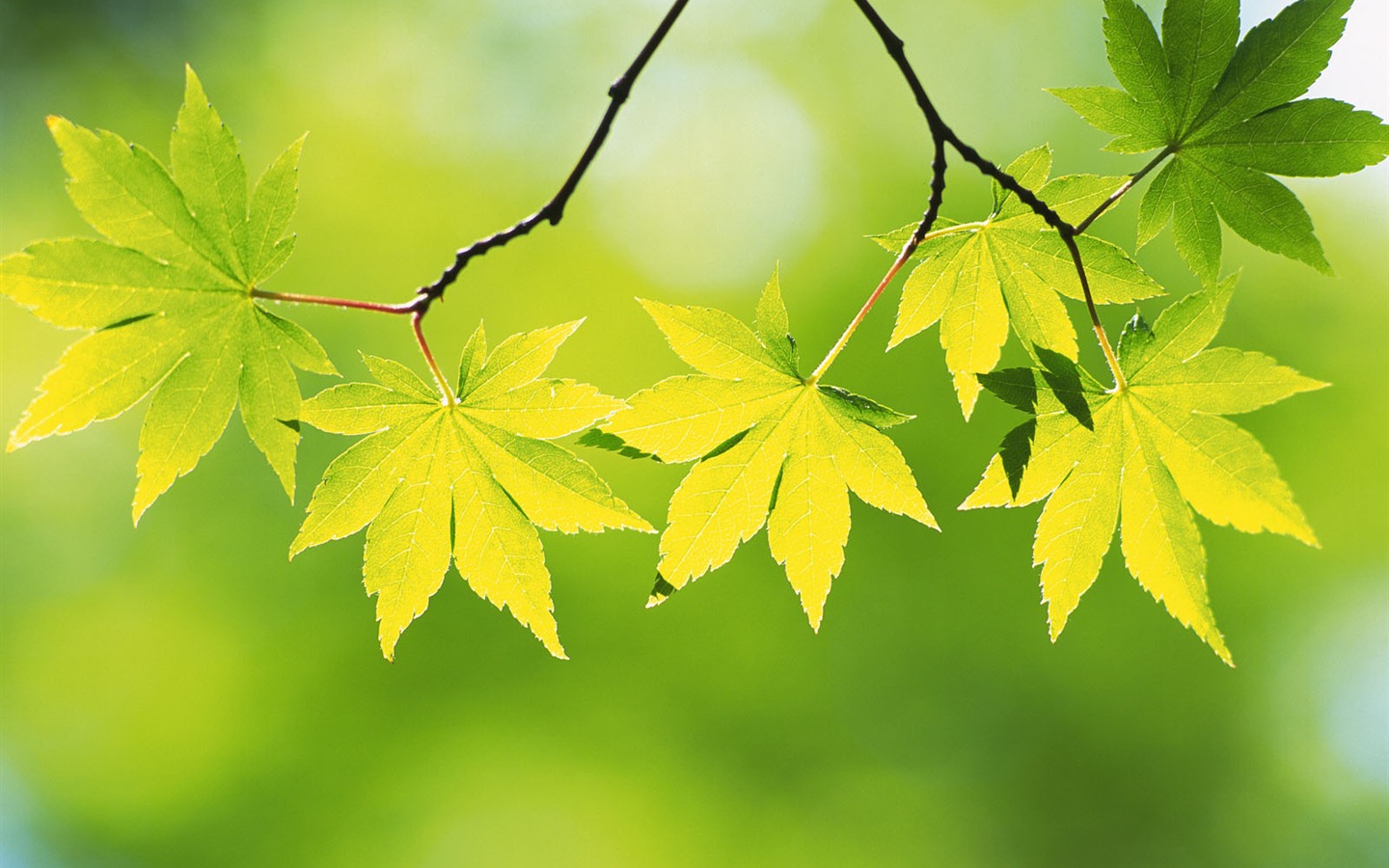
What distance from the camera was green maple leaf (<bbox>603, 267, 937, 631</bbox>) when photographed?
6.13 ft

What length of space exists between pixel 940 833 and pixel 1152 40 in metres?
9.62

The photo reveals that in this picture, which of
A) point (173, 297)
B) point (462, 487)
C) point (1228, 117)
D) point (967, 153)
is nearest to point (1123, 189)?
point (1228, 117)

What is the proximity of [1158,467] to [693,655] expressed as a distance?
28.0ft

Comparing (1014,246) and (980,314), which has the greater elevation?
(1014,246)

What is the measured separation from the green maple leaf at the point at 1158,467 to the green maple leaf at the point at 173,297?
1.29 metres

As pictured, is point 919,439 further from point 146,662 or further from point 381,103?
point 146,662

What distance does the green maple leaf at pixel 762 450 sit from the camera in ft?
6.13

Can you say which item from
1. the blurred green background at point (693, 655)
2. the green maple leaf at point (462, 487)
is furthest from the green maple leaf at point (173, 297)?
the blurred green background at point (693, 655)

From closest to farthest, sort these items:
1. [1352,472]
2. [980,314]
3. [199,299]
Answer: [199,299]
[980,314]
[1352,472]

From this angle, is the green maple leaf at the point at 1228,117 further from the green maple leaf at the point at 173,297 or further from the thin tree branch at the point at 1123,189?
the green maple leaf at the point at 173,297

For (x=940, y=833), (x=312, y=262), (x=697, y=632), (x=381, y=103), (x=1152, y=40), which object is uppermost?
(x=381, y=103)

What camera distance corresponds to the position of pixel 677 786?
34.1 ft

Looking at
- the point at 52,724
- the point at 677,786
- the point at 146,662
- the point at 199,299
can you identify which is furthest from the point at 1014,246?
the point at 52,724

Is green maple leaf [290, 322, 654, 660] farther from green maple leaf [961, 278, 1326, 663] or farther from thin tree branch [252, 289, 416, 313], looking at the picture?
green maple leaf [961, 278, 1326, 663]
